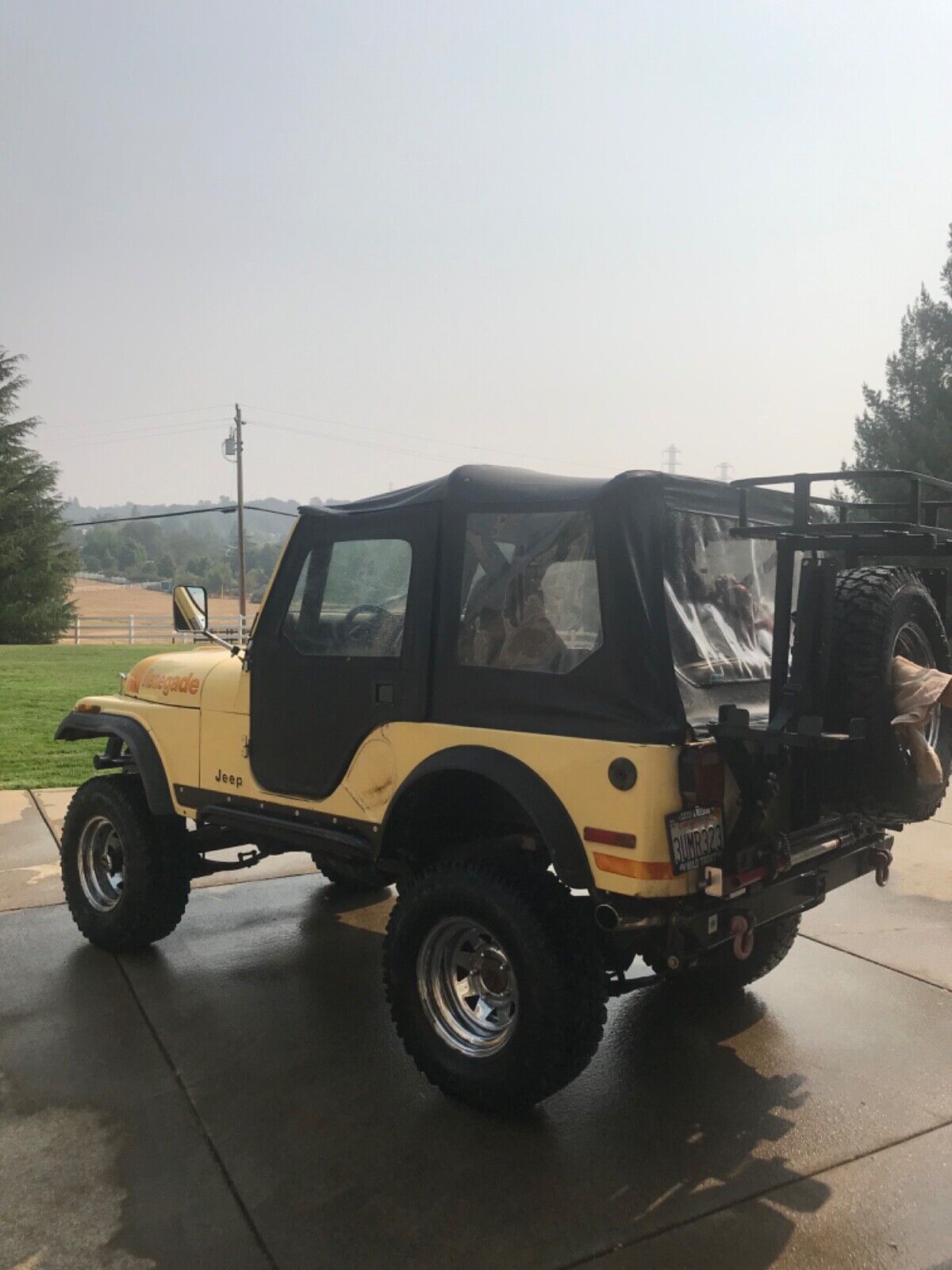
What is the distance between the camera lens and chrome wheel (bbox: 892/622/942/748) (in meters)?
3.44

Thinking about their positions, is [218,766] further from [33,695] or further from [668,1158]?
[33,695]

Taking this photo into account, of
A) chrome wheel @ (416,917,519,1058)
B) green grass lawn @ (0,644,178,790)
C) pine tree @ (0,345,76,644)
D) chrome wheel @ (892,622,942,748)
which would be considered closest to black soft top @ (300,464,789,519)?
chrome wheel @ (892,622,942,748)

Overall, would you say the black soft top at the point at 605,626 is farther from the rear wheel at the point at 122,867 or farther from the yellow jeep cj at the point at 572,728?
the rear wheel at the point at 122,867

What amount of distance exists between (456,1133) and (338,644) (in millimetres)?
1836

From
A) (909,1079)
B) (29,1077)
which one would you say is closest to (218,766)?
(29,1077)

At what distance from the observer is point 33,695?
49.6 ft

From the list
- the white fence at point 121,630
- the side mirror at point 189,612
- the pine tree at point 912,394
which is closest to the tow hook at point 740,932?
the side mirror at point 189,612

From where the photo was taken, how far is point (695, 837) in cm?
315

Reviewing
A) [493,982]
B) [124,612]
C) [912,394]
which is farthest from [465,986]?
[124,612]

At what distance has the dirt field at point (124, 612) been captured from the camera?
3431 centimetres

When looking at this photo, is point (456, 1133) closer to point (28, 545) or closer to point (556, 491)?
point (556, 491)

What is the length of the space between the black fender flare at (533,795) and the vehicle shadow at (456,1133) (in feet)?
2.83

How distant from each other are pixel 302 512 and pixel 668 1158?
2.80 metres

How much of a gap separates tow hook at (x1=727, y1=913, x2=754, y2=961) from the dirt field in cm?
1513
